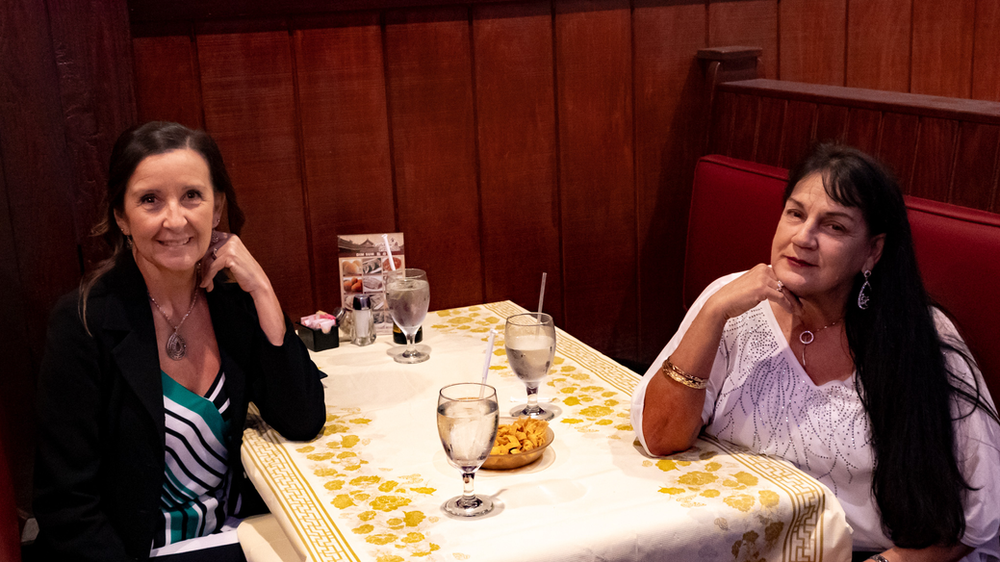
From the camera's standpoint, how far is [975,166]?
2.03 m

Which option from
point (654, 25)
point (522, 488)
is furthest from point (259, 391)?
point (654, 25)

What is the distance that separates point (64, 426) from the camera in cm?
165

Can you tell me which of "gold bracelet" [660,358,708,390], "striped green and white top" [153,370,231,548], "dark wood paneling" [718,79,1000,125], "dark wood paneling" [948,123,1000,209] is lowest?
"striped green and white top" [153,370,231,548]

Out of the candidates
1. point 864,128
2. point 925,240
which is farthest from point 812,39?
point 925,240

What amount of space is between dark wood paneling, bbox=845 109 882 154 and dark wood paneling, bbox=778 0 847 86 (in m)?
0.62

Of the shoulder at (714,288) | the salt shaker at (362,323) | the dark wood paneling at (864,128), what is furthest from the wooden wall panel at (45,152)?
the dark wood paneling at (864,128)

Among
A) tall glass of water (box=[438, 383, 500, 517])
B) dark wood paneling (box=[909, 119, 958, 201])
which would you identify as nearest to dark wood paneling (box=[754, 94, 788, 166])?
dark wood paneling (box=[909, 119, 958, 201])

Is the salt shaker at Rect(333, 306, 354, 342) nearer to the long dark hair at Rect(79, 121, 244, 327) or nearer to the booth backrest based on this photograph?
the long dark hair at Rect(79, 121, 244, 327)

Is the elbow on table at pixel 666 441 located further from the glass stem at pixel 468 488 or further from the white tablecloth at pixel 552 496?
the glass stem at pixel 468 488

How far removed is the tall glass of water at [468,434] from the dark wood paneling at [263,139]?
122 centimetres

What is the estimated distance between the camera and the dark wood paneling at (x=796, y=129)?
8.09 ft

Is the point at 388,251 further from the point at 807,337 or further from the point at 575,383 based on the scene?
the point at 807,337

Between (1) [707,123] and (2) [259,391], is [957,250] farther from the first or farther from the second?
(2) [259,391]

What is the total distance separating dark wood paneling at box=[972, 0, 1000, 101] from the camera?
2994 millimetres
